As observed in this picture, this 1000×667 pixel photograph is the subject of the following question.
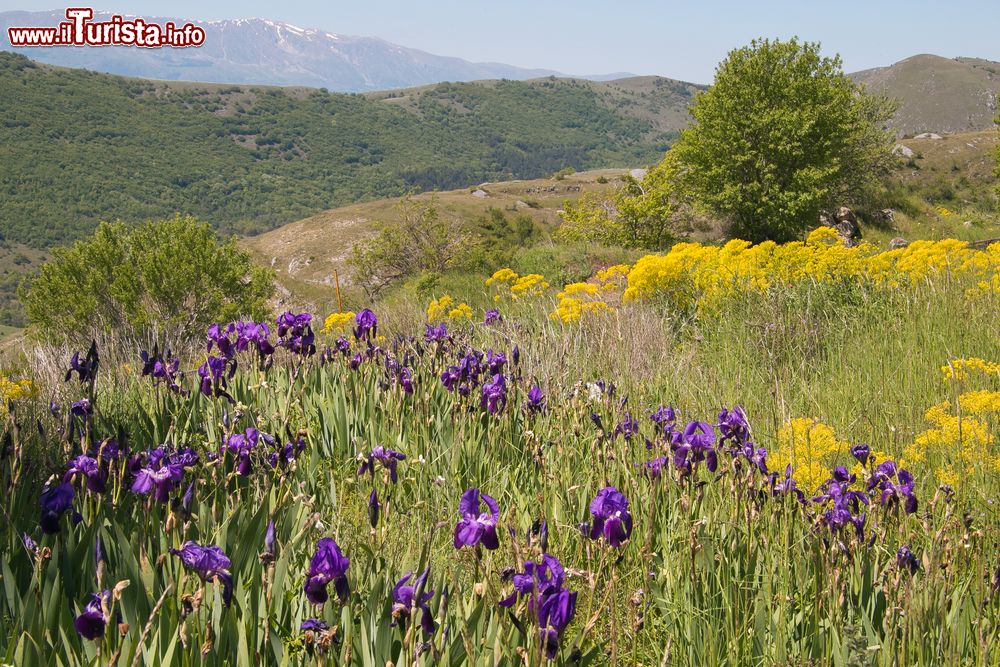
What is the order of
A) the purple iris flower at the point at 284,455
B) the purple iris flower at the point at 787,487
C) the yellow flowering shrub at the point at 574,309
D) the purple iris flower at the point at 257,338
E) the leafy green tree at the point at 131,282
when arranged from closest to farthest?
the purple iris flower at the point at 787,487 → the purple iris flower at the point at 284,455 → the purple iris flower at the point at 257,338 → the yellow flowering shrub at the point at 574,309 → the leafy green tree at the point at 131,282

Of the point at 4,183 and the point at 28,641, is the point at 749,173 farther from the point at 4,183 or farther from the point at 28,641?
the point at 4,183

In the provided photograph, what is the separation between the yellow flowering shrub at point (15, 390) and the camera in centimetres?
441

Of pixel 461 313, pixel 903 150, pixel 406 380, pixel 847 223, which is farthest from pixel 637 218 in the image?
pixel 903 150

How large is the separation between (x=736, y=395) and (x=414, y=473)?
228 cm

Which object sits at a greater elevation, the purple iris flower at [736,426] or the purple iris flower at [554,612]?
the purple iris flower at [736,426]

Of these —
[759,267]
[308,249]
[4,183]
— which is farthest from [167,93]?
[759,267]

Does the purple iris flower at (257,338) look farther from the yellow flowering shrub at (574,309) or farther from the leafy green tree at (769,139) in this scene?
the leafy green tree at (769,139)

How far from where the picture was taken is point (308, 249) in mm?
71750

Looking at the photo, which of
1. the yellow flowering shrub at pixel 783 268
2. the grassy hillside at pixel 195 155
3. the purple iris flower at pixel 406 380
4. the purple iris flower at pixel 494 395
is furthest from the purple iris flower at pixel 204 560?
the grassy hillside at pixel 195 155

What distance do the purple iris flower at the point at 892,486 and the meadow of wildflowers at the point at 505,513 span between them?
0.05 feet

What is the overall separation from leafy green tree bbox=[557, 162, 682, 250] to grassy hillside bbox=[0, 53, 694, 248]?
7991 centimetres

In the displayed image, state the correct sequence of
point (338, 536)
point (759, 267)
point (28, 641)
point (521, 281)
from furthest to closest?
point (521, 281) < point (759, 267) < point (338, 536) < point (28, 641)

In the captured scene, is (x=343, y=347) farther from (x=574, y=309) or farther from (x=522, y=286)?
(x=522, y=286)

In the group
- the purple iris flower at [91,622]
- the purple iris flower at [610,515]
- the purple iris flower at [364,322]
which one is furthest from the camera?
the purple iris flower at [364,322]
